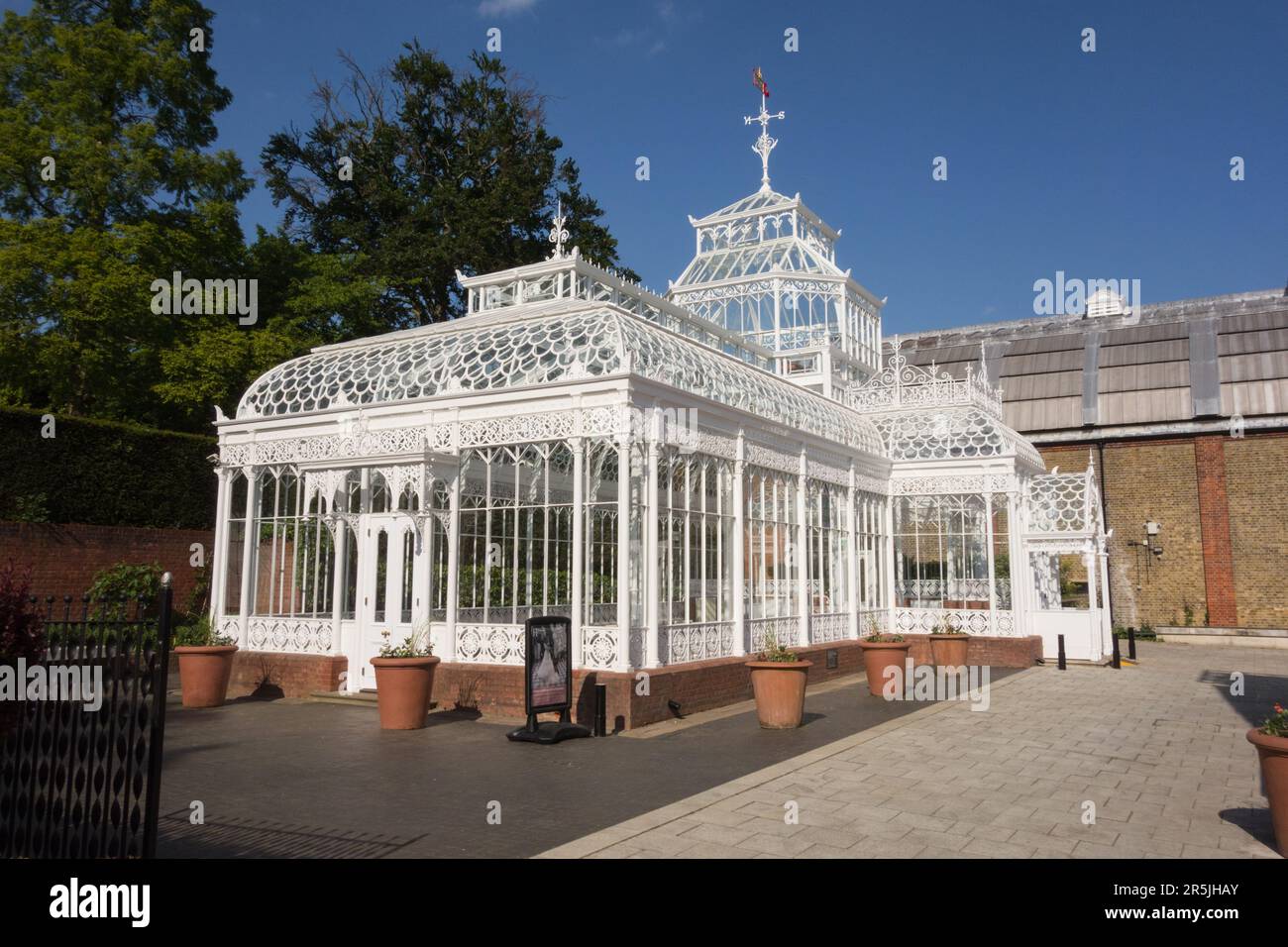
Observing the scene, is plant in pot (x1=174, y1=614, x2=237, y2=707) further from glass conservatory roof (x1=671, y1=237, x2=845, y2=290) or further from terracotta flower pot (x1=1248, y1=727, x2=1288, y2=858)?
glass conservatory roof (x1=671, y1=237, x2=845, y2=290)

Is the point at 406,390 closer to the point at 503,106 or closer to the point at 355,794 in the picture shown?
the point at 355,794

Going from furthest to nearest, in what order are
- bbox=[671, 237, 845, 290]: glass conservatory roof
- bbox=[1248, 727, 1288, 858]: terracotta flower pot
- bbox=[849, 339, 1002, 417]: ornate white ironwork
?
bbox=[671, 237, 845, 290]: glass conservatory roof → bbox=[849, 339, 1002, 417]: ornate white ironwork → bbox=[1248, 727, 1288, 858]: terracotta flower pot

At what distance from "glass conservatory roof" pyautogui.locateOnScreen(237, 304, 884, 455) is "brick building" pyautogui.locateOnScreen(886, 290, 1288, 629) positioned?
1432cm

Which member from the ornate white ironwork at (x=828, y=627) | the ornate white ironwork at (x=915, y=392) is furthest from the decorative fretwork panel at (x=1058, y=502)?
the ornate white ironwork at (x=828, y=627)

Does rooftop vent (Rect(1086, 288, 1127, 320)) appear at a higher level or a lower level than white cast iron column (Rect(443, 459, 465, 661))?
higher

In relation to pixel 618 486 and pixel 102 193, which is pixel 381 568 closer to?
pixel 618 486

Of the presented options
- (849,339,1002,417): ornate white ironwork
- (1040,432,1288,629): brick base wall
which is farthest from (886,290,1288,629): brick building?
(849,339,1002,417): ornate white ironwork

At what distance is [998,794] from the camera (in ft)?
24.8

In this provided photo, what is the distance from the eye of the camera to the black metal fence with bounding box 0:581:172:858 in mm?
4801

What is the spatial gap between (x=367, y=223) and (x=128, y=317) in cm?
1441

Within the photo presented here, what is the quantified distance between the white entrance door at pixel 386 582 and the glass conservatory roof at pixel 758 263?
12.9m

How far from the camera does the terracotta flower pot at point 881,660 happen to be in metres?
14.0

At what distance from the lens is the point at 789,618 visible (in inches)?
611

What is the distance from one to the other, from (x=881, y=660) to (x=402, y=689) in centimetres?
729
